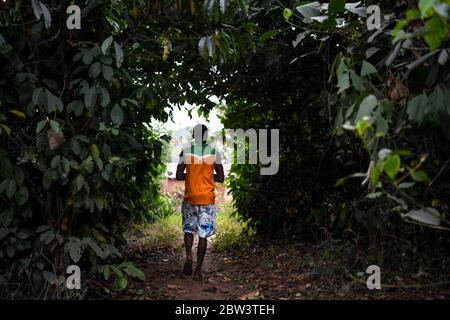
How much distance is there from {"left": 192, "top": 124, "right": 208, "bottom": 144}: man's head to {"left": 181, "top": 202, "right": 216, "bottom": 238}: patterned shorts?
0.61 metres

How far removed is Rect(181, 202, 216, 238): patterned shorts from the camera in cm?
423

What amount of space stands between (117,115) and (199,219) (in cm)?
150

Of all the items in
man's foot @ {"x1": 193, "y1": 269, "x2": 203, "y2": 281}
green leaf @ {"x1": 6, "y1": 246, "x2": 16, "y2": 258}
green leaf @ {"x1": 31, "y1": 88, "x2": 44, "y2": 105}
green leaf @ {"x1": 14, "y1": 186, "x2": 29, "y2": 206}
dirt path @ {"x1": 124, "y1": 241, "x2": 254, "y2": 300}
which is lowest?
dirt path @ {"x1": 124, "y1": 241, "x2": 254, "y2": 300}

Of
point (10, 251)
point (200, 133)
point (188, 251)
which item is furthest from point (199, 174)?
point (10, 251)

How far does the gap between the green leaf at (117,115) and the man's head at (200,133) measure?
1.19 meters

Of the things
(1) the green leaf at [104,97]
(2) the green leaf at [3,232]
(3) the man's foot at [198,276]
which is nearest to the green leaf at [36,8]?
(1) the green leaf at [104,97]

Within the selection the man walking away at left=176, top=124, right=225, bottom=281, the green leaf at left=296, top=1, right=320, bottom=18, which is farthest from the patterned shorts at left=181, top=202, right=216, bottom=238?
the green leaf at left=296, top=1, right=320, bottom=18

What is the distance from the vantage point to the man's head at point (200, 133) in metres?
4.25

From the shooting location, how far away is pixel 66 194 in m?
3.29

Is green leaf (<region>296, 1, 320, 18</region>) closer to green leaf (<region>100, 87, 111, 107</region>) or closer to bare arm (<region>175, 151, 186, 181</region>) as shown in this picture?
green leaf (<region>100, 87, 111, 107</region>)

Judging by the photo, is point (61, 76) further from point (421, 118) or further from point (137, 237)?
point (137, 237)

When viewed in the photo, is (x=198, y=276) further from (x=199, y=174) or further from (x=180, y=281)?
(x=199, y=174)
